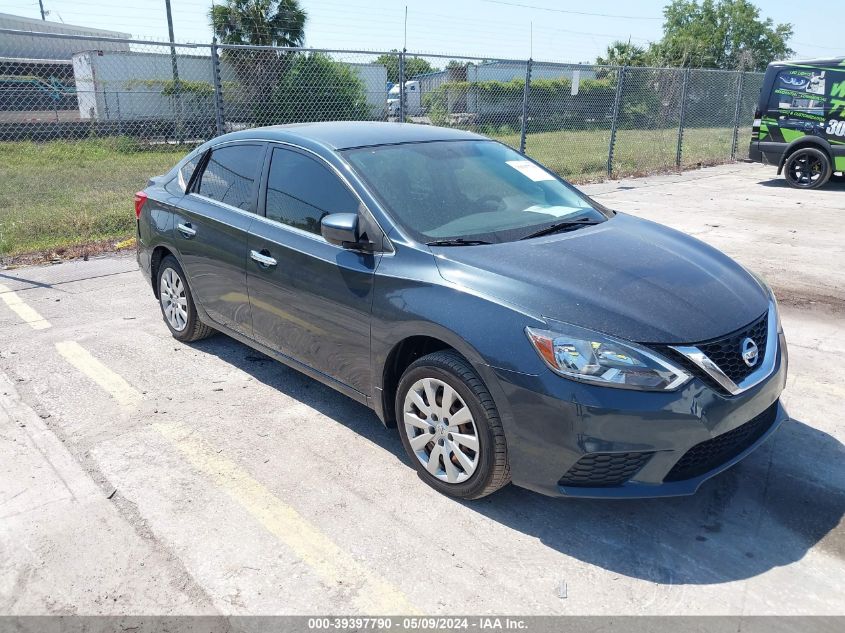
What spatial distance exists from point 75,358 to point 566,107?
1216 centimetres

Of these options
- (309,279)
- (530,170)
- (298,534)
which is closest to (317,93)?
(530,170)

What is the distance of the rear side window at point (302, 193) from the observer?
12.0 ft

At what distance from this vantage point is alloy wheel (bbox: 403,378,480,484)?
3027 mm

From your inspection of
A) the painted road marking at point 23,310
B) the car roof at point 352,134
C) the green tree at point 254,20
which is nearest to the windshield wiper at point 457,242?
the car roof at point 352,134

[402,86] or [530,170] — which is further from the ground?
[402,86]

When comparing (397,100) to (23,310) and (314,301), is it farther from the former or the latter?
(314,301)

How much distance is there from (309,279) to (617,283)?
1595 millimetres

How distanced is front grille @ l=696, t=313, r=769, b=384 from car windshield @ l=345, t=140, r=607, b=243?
1.11 m

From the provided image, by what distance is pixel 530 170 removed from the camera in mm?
4309

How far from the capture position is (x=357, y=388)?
360cm

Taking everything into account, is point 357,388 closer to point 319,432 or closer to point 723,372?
point 319,432

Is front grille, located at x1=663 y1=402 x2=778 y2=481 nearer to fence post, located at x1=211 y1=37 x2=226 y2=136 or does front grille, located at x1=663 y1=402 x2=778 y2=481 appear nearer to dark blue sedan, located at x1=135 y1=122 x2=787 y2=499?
dark blue sedan, located at x1=135 y1=122 x2=787 y2=499

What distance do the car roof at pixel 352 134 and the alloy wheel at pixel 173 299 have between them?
1122 millimetres

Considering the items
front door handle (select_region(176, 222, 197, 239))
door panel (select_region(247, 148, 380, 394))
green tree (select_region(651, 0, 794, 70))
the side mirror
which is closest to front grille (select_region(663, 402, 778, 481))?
door panel (select_region(247, 148, 380, 394))
